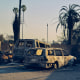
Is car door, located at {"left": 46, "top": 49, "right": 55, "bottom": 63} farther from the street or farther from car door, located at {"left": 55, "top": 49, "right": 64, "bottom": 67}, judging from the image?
the street

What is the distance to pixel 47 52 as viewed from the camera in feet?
53.7

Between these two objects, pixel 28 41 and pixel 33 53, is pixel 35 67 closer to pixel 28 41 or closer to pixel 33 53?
pixel 33 53

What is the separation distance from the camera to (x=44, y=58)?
16.0 metres

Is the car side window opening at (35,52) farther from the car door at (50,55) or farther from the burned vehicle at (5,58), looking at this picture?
the burned vehicle at (5,58)

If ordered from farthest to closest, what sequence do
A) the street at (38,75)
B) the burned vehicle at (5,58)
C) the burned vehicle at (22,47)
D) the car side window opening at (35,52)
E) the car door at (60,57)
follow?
1. the burned vehicle at (5,58)
2. the burned vehicle at (22,47)
3. the car door at (60,57)
4. the car side window opening at (35,52)
5. the street at (38,75)

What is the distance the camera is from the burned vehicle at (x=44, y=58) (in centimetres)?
1598

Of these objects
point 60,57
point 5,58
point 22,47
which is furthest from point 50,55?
point 5,58

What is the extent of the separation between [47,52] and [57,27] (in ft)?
71.7

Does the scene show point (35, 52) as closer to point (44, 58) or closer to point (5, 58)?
point (44, 58)

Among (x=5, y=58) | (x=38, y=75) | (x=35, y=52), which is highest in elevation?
(x=35, y=52)

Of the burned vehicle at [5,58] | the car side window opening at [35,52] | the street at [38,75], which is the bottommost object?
the street at [38,75]

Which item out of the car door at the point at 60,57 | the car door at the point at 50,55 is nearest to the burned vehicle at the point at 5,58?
the car door at the point at 60,57

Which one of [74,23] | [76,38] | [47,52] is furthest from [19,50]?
[76,38]

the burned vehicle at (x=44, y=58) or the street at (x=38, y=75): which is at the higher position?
the burned vehicle at (x=44, y=58)
